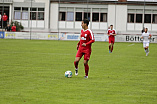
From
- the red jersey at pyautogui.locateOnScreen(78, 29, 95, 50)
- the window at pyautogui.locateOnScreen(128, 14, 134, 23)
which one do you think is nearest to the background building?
the window at pyautogui.locateOnScreen(128, 14, 134, 23)

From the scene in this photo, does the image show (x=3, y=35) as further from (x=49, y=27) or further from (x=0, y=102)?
(x=0, y=102)

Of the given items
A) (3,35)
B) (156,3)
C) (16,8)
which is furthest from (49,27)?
(156,3)

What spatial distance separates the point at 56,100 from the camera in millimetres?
8625

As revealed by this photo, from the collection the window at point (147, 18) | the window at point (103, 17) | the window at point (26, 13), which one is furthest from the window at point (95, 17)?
the window at point (26, 13)

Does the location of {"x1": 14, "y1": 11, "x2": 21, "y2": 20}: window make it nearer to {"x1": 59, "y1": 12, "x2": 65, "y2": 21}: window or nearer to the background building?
the background building

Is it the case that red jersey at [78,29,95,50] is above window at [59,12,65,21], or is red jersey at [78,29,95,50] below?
below

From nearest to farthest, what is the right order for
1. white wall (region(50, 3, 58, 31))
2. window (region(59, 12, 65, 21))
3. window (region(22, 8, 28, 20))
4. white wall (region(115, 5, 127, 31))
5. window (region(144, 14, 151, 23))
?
white wall (region(115, 5, 127, 31)), window (region(144, 14, 151, 23)), white wall (region(50, 3, 58, 31)), window (region(22, 8, 28, 20)), window (region(59, 12, 65, 21))

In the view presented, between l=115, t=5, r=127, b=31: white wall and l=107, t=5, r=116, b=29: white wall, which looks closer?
l=115, t=5, r=127, b=31: white wall

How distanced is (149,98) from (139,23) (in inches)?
2025

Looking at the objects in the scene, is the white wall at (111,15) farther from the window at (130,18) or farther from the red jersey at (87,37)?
the red jersey at (87,37)

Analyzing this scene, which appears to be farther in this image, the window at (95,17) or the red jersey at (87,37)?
the window at (95,17)

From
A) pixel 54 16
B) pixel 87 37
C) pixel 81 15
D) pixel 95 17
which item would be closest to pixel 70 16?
pixel 81 15

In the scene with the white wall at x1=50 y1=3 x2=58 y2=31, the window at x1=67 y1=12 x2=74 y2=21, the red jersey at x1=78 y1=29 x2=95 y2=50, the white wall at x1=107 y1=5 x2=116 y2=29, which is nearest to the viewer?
the red jersey at x1=78 y1=29 x2=95 y2=50

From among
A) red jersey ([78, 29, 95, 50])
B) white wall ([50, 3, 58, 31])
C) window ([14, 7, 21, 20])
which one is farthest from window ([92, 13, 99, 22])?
red jersey ([78, 29, 95, 50])
